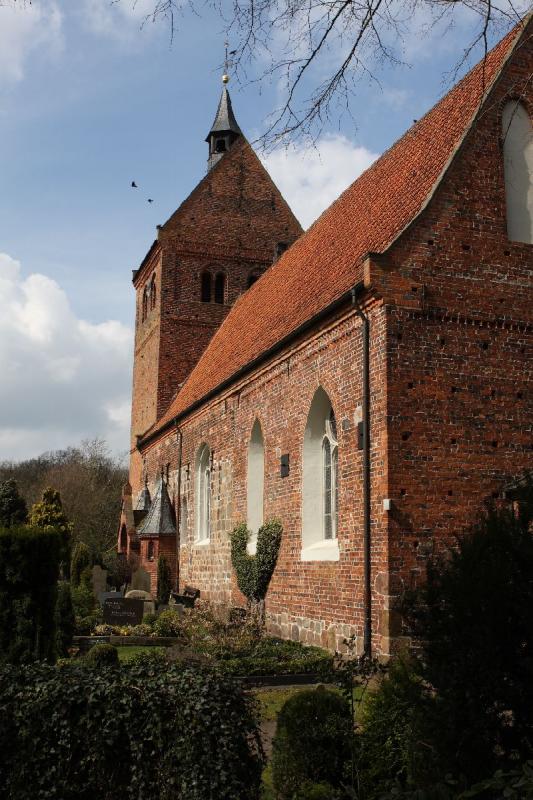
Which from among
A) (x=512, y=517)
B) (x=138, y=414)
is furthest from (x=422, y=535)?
(x=138, y=414)

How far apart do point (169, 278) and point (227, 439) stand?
11067 mm

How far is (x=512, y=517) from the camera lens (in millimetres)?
4895

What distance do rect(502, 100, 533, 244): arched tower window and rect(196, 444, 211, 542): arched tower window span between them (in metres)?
10.6

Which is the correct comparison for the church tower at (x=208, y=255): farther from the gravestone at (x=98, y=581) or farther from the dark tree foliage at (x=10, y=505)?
the gravestone at (x=98, y=581)

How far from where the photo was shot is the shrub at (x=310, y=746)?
5.50 m

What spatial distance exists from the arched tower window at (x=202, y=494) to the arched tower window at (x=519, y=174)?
1058 centimetres

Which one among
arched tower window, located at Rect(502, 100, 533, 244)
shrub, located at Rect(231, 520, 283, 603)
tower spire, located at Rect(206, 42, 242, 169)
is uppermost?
tower spire, located at Rect(206, 42, 242, 169)

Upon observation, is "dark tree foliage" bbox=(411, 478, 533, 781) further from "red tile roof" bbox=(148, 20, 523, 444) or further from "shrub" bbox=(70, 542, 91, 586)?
"shrub" bbox=(70, 542, 91, 586)

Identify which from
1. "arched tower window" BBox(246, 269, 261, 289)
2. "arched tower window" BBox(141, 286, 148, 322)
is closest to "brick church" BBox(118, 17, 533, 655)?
"arched tower window" BBox(246, 269, 261, 289)

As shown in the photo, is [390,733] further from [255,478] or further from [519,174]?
[255,478]

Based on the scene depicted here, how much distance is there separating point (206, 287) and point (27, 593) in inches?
756

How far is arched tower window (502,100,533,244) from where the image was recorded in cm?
1250

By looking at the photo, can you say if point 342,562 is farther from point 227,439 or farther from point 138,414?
point 138,414

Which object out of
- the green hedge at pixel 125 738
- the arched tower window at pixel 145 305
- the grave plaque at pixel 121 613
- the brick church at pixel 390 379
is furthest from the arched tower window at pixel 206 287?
the green hedge at pixel 125 738
